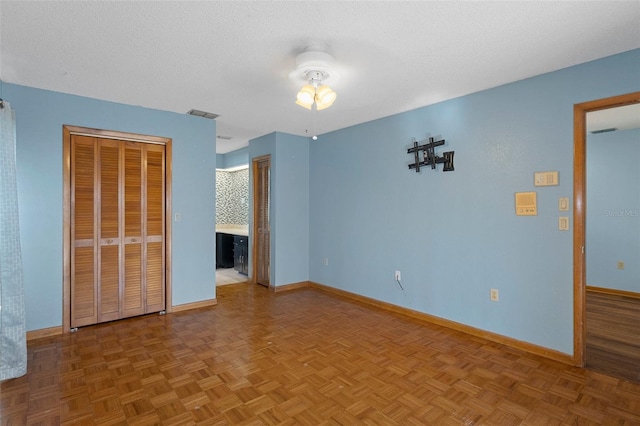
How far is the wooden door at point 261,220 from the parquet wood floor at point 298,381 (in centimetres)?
178

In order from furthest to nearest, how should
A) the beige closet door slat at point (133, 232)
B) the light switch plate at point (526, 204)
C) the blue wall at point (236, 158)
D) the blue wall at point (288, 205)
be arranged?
the blue wall at point (236, 158) < the blue wall at point (288, 205) < the beige closet door slat at point (133, 232) < the light switch plate at point (526, 204)

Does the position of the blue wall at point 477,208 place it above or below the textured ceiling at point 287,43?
below

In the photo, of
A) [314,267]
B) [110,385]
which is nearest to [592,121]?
[314,267]

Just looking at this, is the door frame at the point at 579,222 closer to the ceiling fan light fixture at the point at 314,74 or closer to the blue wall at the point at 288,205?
the ceiling fan light fixture at the point at 314,74

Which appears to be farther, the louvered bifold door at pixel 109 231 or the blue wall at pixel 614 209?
the blue wall at pixel 614 209

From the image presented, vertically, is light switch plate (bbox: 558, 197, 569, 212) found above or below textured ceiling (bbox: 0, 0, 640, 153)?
below

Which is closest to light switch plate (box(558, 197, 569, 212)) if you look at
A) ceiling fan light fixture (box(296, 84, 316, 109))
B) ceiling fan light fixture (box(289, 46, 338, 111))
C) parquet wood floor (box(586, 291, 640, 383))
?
parquet wood floor (box(586, 291, 640, 383))

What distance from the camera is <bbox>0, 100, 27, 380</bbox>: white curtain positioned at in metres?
2.35

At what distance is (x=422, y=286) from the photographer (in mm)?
3621

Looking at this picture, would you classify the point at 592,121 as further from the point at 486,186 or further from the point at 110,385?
the point at 110,385

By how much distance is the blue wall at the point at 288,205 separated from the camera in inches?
192

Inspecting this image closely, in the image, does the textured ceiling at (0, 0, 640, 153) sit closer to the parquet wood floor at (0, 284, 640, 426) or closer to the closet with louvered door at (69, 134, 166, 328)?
the closet with louvered door at (69, 134, 166, 328)

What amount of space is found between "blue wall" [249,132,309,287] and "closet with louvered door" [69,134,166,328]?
158 centimetres

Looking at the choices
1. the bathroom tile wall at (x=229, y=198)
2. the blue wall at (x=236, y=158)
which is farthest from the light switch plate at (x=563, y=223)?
the bathroom tile wall at (x=229, y=198)
